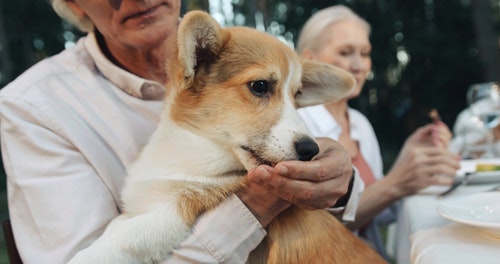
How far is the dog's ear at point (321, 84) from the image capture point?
1638 mm

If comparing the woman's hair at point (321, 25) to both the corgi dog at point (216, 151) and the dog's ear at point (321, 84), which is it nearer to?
the dog's ear at point (321, 84)

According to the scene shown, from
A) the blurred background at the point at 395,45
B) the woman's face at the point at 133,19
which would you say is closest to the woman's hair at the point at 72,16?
the woman's face at the point at 133,19

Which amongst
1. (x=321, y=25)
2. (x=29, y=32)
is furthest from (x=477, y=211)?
(x=29, y=32)

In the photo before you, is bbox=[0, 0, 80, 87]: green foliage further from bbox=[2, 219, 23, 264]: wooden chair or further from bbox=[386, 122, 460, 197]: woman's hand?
bbox=[2, 219, 23, 264]: wooden chair

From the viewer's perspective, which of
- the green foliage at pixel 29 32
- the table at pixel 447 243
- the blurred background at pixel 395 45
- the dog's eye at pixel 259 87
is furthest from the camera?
the green foliage at pixel 29 32

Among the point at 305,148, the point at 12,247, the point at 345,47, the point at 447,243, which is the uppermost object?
the point at 305,148

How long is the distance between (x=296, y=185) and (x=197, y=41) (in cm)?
44

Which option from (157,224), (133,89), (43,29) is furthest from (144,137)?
(43,29)

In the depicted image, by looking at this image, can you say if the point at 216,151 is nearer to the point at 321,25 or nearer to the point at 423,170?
the point at 423,170

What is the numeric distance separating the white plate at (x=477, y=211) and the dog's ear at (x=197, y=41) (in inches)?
27.7

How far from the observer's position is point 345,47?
290cm

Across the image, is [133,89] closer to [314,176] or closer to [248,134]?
[248,134]

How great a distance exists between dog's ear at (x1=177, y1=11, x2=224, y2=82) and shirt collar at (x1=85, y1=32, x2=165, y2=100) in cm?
36

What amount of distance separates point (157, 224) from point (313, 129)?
1.22m
